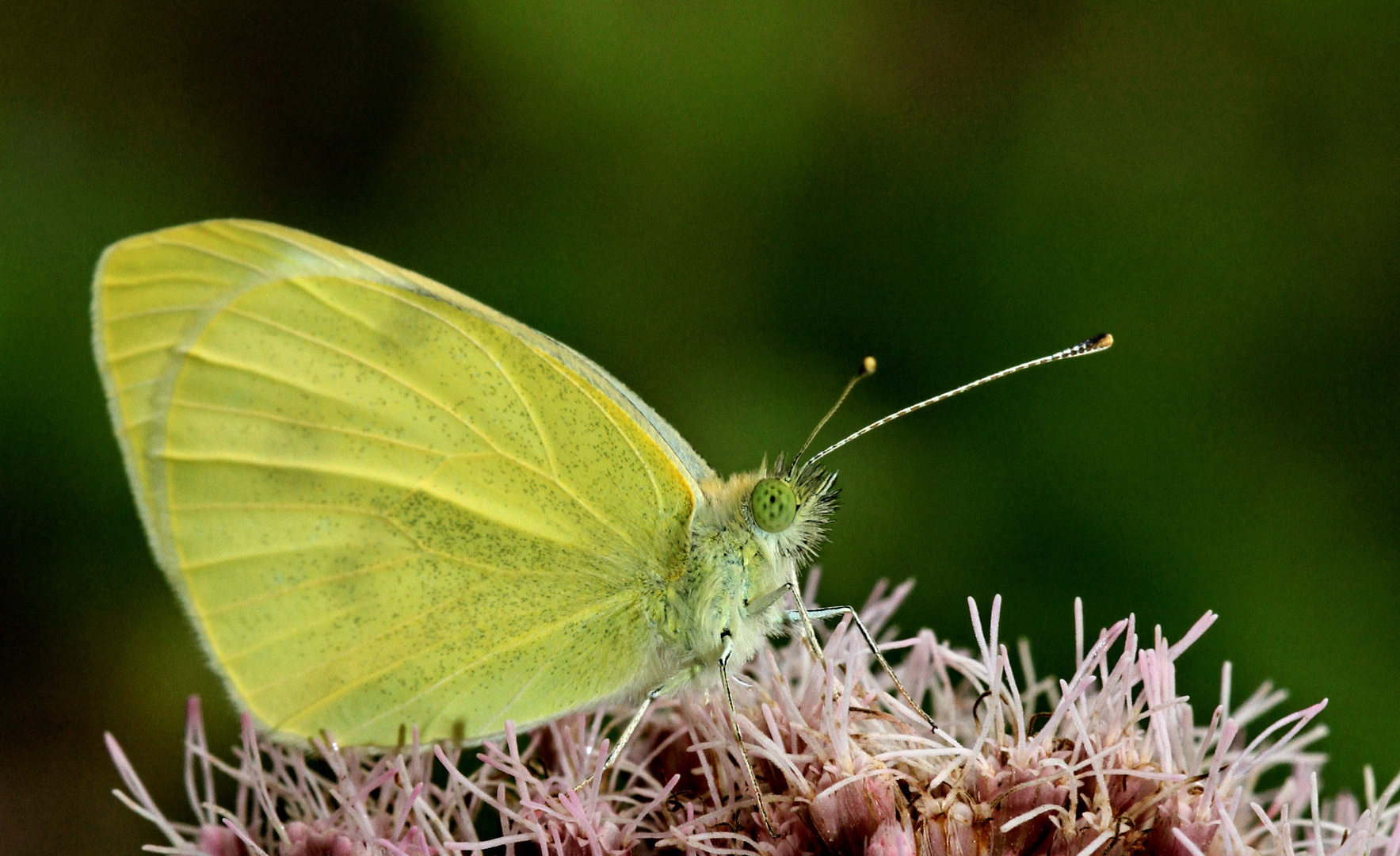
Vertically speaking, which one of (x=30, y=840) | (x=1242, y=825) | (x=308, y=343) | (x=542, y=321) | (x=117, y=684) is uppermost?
(x=542, y=321)

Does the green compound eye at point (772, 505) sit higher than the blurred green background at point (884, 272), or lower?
lower

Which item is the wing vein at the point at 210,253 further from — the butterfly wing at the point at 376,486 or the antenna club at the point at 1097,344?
the antenna club at the point at 1097,344

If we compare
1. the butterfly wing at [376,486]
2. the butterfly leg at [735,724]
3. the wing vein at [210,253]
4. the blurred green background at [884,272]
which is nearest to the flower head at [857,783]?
the butterfly leg at [735,724]

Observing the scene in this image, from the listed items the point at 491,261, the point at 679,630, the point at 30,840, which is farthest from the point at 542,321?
the point at 30,840

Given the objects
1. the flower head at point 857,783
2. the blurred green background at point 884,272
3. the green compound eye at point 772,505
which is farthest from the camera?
the blurred green background at point 884,272

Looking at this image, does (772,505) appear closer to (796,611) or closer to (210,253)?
(796,611)

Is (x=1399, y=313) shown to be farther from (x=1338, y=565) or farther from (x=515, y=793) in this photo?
(x=515, y=793)
